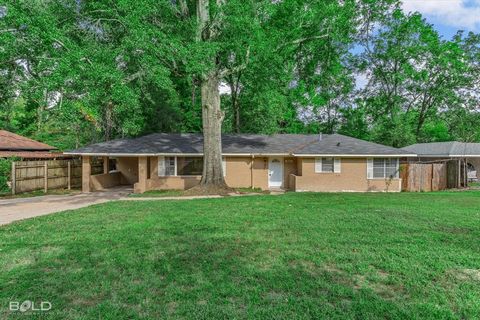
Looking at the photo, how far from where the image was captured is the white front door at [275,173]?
18.6 m

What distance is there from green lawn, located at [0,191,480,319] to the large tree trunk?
6605 mm

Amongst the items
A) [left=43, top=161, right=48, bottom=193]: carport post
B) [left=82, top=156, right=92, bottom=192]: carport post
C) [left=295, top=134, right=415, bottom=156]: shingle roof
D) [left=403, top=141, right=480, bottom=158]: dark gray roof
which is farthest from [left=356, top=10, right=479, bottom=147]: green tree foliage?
[left=43, top=161, right=48, bottom=193]: carport post

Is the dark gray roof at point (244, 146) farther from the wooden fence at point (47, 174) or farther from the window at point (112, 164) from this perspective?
the window at point (112, 164)

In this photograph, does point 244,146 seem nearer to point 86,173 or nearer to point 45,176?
point 86,173

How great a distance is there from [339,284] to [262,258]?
151 centimetres

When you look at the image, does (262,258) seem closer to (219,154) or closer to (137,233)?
(137,233)

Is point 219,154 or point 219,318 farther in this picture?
point 219,154

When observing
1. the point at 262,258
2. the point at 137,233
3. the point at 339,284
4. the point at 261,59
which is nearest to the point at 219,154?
the point at 261,59

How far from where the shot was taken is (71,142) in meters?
26.0

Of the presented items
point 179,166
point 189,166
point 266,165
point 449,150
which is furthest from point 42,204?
point 449,150

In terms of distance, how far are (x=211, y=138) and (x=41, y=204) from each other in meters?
7.99

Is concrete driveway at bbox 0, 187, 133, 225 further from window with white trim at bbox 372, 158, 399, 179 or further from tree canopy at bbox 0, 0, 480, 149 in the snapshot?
window with white trim at bbox 372, 158, 399, 179

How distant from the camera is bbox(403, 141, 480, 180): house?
2306 centimetres

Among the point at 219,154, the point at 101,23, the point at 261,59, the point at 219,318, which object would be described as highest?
the point at 101,23
